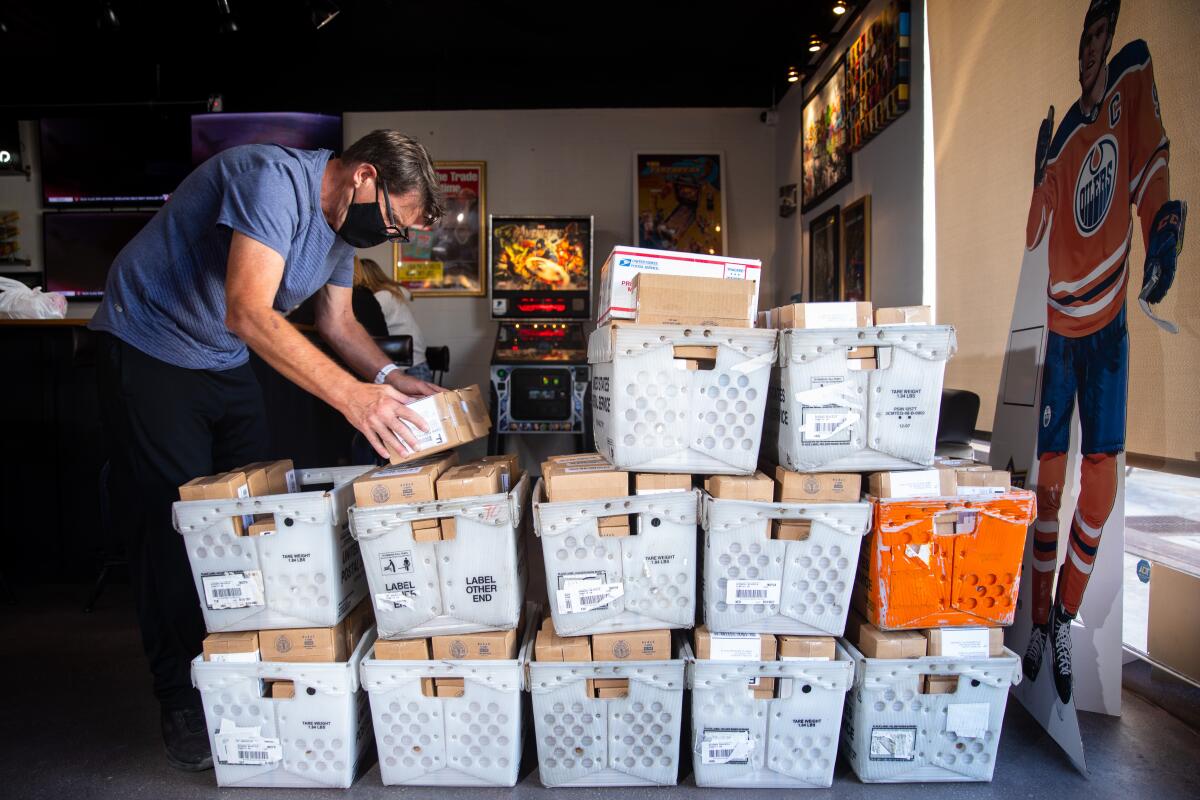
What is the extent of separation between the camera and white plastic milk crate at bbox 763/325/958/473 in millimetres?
1654

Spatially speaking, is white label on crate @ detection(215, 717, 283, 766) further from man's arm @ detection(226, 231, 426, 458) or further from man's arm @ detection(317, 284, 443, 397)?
man's arm @ detection(317, 284, 443, 397)

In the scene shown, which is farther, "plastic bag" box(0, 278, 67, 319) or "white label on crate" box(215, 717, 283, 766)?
Result: "plastic bag" box(0, 278, 67, 319)

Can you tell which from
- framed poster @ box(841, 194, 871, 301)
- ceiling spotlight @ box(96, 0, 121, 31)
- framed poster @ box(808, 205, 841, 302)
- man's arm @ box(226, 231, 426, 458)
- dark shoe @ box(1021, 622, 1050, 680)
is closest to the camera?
man's arm @ box(226, 231, 426, 458)

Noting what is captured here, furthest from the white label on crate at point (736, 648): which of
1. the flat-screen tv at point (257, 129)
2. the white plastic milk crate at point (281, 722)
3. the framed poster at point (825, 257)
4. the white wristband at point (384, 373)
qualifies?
the flat-screen tv at point (257, 129)

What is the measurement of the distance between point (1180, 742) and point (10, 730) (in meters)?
3.03

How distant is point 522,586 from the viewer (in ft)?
6.00

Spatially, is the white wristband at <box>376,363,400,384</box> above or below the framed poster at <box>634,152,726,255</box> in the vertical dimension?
below

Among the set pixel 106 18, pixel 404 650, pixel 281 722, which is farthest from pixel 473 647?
pixel 106 18

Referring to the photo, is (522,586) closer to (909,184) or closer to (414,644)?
(414,644)

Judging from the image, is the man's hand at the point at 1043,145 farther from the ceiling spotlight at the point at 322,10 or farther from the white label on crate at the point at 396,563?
the ceiling spotlight at the point at 322,10

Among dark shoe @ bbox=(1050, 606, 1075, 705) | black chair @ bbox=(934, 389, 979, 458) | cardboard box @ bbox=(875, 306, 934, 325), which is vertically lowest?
dark shoe @ bbox=(1050, 606, 1075, 705)

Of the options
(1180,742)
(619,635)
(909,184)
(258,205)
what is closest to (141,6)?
(258,205)

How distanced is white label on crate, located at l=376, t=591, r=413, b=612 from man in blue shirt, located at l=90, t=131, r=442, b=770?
34 cm

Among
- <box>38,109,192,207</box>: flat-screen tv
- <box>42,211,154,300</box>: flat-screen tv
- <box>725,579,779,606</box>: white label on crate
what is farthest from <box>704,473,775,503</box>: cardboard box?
<box>42,211,154,300</box>: flat-screen tv
